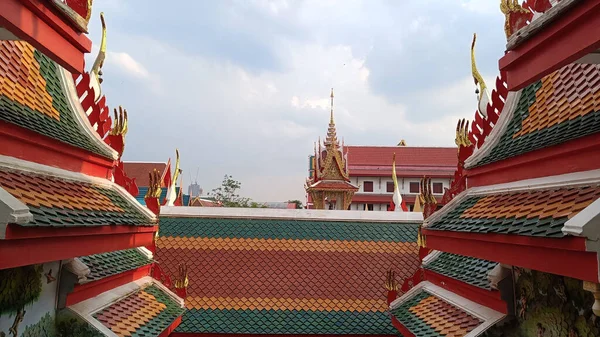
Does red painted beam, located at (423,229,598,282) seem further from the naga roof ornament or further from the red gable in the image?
the red gable

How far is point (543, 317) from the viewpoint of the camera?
4.68 metres

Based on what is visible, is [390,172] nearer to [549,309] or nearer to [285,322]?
[285,322]

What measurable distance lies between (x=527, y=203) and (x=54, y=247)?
14.2 ft

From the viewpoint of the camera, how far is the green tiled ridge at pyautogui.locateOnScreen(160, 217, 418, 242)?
11695 mm

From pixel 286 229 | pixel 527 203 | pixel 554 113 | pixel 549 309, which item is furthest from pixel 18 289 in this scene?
pixel 286 229

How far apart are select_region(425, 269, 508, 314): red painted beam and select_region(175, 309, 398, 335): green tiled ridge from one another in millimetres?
2035

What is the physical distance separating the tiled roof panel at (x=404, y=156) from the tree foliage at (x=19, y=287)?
35.7 meters

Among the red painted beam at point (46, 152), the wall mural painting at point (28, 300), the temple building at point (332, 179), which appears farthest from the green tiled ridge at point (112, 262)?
the temple building at point (332, 179)

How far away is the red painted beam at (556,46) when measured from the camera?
124 inches

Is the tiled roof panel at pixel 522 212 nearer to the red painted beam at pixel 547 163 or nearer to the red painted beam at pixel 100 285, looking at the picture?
the red painted beam at pixel 547 163

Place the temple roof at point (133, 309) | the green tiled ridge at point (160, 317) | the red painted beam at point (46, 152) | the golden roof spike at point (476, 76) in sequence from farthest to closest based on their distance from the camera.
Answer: the golden roof spike at point (476, 76) < the green tiled ridge at point (160, 317) < the temple roof at point (133, 309) < the red painted beam at point (46, 152)

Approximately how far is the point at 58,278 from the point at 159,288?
2979 millimetres

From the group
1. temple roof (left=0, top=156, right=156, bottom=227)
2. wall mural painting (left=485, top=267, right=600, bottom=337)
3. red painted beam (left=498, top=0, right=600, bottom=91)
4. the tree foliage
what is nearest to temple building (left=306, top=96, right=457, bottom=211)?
temple roof (left=0, top=156, right=156, bottom=227)

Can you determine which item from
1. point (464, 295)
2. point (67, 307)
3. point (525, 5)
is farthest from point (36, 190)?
point (525, 5)
